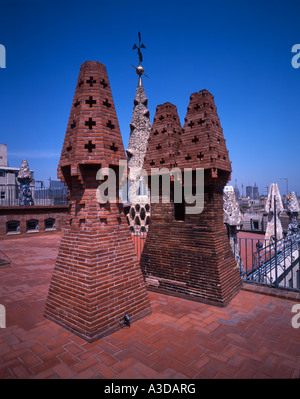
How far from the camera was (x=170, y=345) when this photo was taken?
12.5ft

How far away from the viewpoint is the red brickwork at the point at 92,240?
13.4ft

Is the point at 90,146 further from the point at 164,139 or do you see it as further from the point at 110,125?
the point at 164,139

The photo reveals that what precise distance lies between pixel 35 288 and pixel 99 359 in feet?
12.9

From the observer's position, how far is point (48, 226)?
56.0 ft

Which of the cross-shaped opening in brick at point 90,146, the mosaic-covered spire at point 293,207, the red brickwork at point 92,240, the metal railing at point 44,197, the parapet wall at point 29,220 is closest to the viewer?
the red brickwork at point 92,240

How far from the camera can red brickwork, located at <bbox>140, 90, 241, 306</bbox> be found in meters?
5.46

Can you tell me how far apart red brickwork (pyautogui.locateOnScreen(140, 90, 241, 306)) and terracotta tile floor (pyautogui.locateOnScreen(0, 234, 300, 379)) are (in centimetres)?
45

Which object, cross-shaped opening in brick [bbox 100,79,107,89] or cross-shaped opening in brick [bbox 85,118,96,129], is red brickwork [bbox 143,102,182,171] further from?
cross-shaped opening in brick [bbox 85,118,96,129]

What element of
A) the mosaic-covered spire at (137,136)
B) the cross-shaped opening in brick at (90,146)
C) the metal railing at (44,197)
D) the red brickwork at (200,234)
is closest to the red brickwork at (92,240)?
the cross-shaped opening in brick at (90,146)

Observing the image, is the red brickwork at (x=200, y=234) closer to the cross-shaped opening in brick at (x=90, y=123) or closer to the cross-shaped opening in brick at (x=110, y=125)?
the cross-shaped opening in brick at (x=110, y=125)

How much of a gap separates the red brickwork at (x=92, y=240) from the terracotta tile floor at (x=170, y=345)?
1.10 feet

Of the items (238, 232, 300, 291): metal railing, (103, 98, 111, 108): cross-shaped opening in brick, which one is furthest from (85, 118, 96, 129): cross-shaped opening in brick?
(238, 232, 300, 291): metal railing

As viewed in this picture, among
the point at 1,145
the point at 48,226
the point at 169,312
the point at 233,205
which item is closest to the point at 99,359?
the point at 169,312
